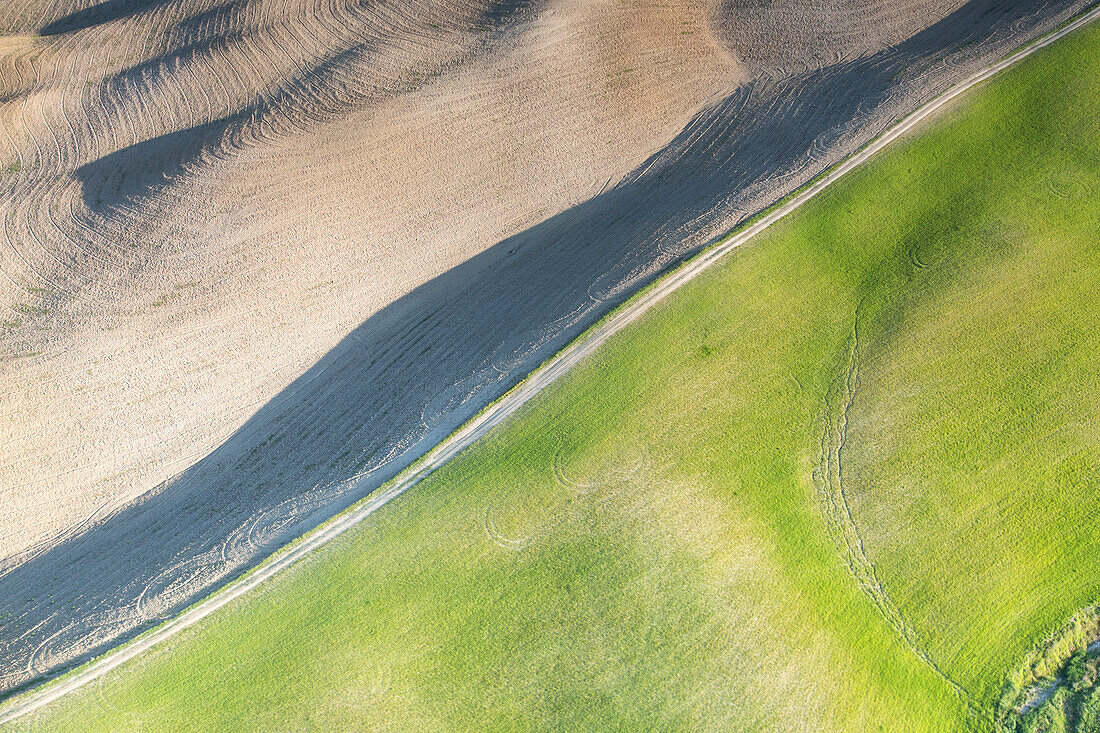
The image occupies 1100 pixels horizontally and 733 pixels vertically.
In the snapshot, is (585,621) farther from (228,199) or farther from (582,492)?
(228,199)

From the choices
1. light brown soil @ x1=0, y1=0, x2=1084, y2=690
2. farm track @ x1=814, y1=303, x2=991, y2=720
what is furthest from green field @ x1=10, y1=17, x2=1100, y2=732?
light brown soil @ x1=0, y1=0, x2=1084, y2=690

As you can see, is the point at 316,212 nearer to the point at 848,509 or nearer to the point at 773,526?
the point at 773,526

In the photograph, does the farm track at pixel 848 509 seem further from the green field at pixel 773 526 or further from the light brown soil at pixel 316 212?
the light brown soil at pixel 316 212

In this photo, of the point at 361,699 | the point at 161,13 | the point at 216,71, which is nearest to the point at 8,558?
the point at 361,699

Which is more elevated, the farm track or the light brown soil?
the light brown soil

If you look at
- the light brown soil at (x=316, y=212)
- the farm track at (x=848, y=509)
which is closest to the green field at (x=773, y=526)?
the farm track at (x=848, y=509)

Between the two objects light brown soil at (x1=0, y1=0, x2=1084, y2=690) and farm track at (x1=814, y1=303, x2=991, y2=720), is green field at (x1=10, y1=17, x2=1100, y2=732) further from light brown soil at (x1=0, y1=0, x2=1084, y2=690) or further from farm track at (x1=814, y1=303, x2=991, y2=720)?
light brown soil at (x1=0, y1=0, x2=1084, y2=690)

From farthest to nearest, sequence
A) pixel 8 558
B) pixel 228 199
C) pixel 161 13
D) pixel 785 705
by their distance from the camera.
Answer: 1. pixel 161 13
2. pixel 228 199
3. pixel 8 558
4. pixel 785 705
